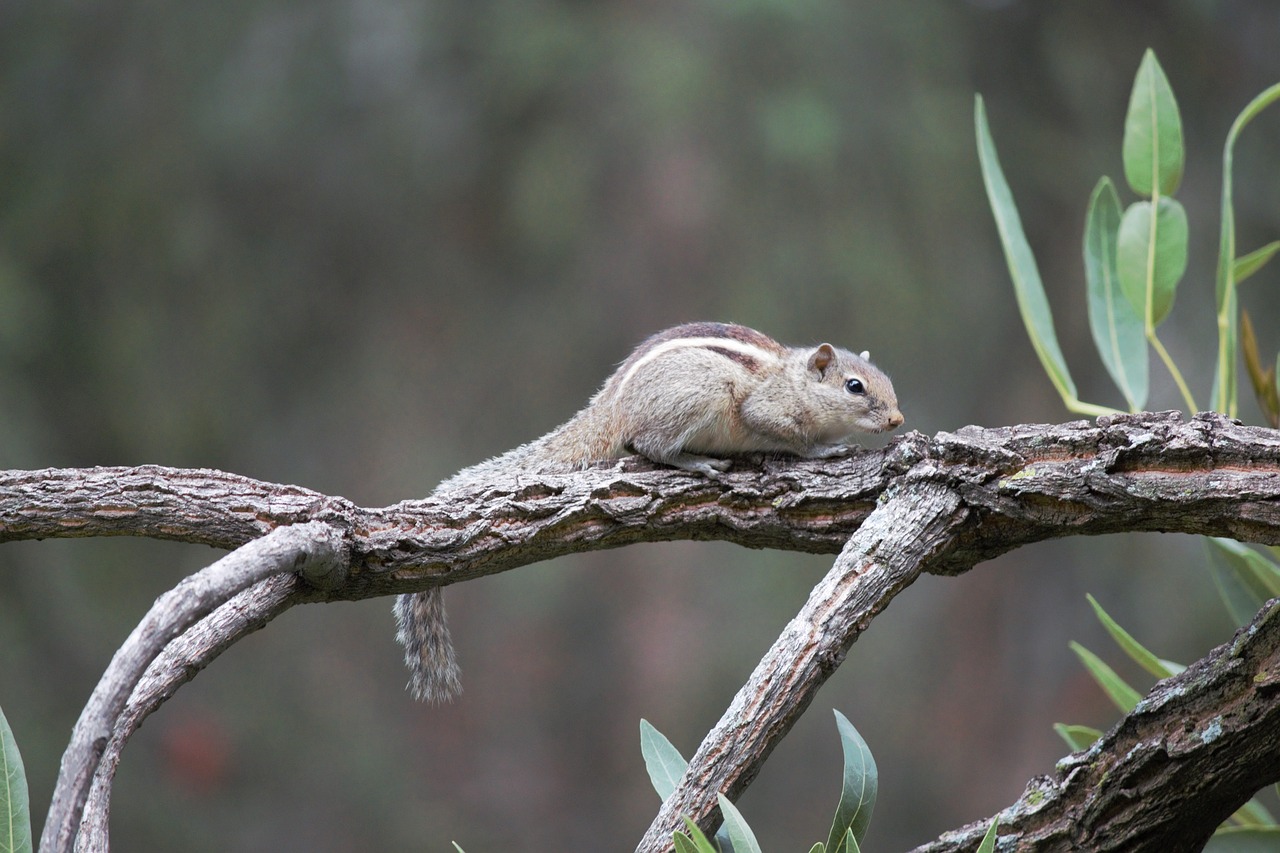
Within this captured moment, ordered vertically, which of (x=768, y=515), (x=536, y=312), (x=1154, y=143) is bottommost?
(x=768, y=515)

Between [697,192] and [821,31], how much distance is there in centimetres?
100

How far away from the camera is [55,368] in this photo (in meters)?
4.99

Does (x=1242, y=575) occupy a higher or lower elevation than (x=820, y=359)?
lower

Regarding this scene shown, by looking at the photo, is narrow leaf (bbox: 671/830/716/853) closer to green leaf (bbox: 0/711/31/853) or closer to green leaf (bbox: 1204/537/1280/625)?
green leaf (bbox: 0/711/31/853)

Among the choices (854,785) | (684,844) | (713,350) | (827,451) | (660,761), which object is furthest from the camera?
(713,350)

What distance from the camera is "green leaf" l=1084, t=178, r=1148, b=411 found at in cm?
241

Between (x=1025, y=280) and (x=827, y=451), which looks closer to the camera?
(x=827, y=451)

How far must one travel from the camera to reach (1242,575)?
2.15 meters

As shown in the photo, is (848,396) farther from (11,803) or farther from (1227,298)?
(11,803)

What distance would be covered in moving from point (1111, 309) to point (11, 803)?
7.57 feet

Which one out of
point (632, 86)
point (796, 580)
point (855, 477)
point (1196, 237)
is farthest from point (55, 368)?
point (1196, 237)

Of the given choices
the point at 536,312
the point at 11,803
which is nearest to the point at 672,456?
the point at 11,803

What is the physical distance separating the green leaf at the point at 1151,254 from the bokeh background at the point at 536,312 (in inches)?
121

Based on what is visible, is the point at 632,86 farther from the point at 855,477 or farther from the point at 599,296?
the point at 855,477
